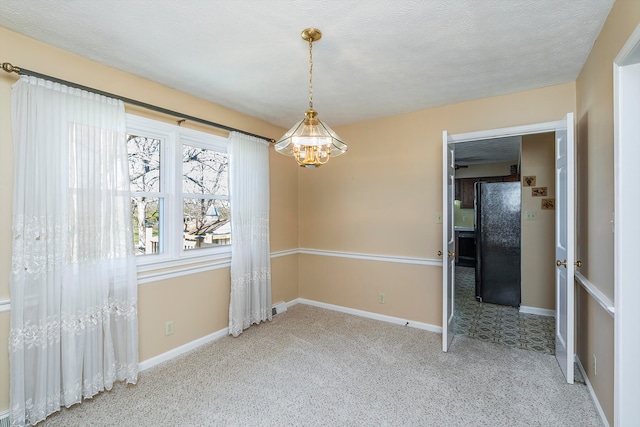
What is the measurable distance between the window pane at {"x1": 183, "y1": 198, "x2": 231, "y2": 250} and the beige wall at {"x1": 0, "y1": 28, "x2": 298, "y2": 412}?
34 centimetres

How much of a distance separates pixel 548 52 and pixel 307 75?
1843 mm

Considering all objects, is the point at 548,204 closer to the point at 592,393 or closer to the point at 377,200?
the point at 377,200

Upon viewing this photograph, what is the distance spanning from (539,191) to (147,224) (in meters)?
4.72

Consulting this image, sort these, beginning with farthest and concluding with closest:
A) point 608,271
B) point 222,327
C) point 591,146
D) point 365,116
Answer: point 365,116, point 222,327, point 591,146, point 608,271

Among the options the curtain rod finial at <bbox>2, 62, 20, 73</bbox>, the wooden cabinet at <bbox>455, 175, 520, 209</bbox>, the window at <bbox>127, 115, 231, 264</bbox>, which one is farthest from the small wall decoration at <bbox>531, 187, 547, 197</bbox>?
the curtain rod finial at <bbox>2, 62, 20, 73</bbox>

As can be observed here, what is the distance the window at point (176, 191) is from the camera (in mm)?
2703

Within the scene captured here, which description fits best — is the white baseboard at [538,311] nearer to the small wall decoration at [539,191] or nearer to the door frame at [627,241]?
the small wall decoration at [539,191]

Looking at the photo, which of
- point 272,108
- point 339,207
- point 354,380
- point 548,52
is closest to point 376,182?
point 339,207

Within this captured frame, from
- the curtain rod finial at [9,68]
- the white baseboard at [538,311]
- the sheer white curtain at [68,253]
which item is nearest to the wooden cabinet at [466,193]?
the white baseboard at [538,311]

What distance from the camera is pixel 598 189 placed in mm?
2023

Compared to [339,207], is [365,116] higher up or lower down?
higher up

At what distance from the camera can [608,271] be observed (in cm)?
183

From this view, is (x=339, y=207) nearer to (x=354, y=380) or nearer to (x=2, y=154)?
(x=354, y=380)

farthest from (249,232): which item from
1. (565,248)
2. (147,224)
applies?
(565,248)
